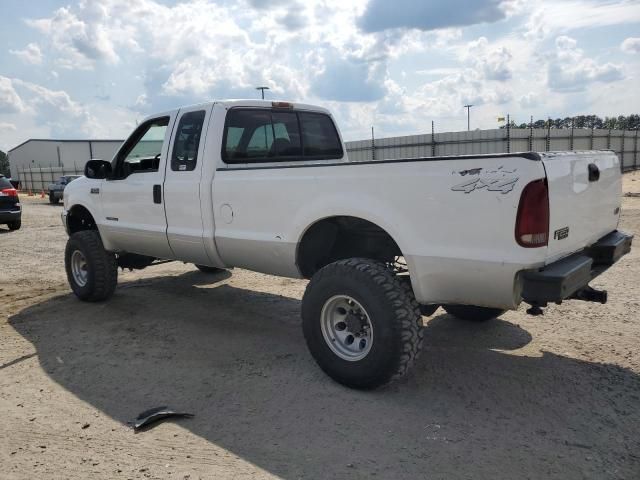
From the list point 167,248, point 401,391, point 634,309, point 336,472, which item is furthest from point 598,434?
point 167,248

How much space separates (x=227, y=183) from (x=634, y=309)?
4144 mm

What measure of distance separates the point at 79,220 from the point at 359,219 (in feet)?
14.5

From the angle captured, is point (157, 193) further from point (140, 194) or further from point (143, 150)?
point (143, 150)

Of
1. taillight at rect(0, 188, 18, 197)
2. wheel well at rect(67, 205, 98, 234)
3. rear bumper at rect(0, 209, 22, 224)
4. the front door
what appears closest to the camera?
the front door

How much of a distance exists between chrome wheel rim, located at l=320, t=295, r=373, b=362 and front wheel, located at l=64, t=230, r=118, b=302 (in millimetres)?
3431

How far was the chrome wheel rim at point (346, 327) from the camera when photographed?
12.4 ft

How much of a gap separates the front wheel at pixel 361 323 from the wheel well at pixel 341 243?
42 centimetres

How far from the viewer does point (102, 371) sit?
434 cm

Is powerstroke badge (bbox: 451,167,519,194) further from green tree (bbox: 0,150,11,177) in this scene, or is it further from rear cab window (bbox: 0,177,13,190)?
green tree (bbox: 0,150,11,177)

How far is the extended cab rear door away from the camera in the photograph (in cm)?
489

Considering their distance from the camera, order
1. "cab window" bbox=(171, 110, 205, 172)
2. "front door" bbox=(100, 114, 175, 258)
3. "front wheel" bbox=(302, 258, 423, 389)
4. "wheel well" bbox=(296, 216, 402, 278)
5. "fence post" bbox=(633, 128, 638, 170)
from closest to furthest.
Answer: "front wheel" bbox=(302, 258, 423, 389), "wheel well" bbox=(296, 216, 402, 278), "cab window" bbox=(171, 110, 205, 172), "front door" bbox=(100, 114, 175, 258), "fence post" bbox=(633, 128, 638, 170)

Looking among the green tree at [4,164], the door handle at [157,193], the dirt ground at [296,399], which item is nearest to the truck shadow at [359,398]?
the dirt ground at [296,399]

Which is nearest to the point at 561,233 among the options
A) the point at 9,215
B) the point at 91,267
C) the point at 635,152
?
the point at 91,267

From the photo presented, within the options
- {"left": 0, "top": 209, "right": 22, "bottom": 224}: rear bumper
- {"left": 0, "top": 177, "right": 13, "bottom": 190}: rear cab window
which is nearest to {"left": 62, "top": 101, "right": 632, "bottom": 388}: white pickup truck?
{"left": 0, "top": 209, "right": 22, "bottom": 224}: rear bumper
